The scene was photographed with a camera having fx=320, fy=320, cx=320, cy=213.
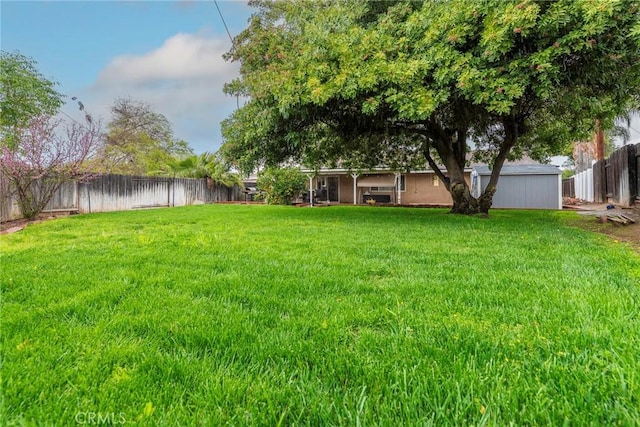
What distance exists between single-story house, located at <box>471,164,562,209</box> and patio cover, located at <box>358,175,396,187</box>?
4659 millimetres

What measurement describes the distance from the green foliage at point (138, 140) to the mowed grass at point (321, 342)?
64.7 ft

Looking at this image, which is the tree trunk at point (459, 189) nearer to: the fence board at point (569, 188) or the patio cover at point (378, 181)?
the patio cover at point (378, 181)

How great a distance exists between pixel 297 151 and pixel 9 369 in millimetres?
8820

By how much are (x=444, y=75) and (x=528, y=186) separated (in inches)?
512

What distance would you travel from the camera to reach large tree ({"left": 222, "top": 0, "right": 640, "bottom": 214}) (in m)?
5.48

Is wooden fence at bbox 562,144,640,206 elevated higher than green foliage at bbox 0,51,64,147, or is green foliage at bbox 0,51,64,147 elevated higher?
green foliage at bbox 0,51,64,147

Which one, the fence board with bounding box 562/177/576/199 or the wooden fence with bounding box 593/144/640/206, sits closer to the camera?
the wooden fence with bounding box 593/144/640/206

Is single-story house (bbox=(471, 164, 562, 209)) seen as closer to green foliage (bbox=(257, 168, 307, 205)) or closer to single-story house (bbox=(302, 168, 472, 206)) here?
single-story house (bbox=(302, 168, 472, 206))

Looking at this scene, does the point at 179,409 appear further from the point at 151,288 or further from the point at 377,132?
the point at 377,132

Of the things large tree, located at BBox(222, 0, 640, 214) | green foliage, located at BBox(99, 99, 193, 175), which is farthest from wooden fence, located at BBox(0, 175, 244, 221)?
large tree, located at BBox(222, 0, 640, 214)

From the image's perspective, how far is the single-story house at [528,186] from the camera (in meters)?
15.6

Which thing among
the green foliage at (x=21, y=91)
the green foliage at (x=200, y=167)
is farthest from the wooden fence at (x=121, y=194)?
the green foliage at (x=21, y=91)

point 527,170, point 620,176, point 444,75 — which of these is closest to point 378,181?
point 527,170

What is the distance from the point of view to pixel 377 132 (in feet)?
31.1
